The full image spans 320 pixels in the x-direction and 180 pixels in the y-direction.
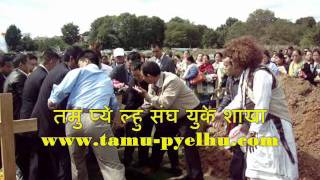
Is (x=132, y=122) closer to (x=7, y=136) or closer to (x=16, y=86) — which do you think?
(x=16, y=86)

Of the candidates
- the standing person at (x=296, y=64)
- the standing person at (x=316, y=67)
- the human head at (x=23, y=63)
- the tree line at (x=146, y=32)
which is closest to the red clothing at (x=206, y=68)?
the standing person at (x=296, y=64)

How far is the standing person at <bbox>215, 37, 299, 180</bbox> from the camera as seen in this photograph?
3.35 meters

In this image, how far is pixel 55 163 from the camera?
5.02 metres

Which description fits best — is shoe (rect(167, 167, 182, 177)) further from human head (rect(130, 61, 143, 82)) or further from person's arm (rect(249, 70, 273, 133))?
person's arm (rect(249, 70, 273, 133))

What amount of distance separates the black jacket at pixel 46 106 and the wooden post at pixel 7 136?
1259 millimetres

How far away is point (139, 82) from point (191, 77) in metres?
3.30

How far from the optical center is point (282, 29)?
5828cm

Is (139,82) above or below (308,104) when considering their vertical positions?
above

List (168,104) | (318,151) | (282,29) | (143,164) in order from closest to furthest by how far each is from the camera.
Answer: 1. (168,104)
2. (318,151)
3. (143,164)
4. (282,29)

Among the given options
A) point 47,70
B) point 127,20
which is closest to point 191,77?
point 47,70

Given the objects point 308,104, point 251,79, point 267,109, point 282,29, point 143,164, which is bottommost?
point 143,164

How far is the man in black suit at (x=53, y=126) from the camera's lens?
4.73 metres

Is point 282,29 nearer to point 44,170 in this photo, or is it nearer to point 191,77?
point 191,77

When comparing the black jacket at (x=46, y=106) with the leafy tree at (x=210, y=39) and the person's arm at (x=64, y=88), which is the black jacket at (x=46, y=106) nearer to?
the person's arm at (x=64, y=88)
